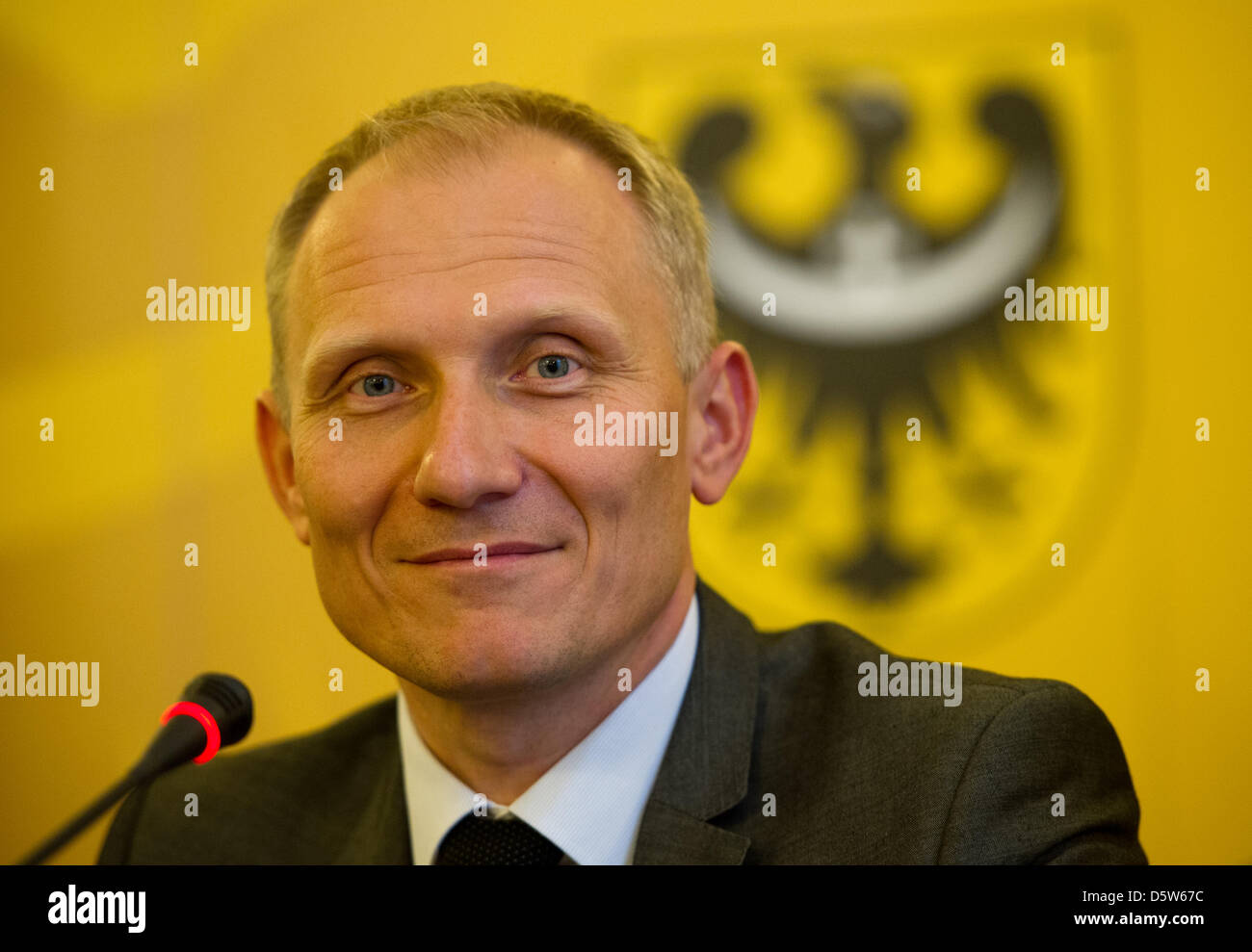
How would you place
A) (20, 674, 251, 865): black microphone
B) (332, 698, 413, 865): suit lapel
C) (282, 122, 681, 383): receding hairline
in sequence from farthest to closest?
(332, 698, 413, 865): suit lapel < (282, 122, 681, 383): receding hairline < (20, 674, 251, 865): black microphone

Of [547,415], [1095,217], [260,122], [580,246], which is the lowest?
[547,415]

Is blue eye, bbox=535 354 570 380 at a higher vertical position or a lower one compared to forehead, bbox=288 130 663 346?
lower

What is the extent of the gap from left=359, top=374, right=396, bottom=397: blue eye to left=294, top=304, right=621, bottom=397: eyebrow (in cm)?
3

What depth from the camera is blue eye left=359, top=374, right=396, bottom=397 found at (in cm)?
155

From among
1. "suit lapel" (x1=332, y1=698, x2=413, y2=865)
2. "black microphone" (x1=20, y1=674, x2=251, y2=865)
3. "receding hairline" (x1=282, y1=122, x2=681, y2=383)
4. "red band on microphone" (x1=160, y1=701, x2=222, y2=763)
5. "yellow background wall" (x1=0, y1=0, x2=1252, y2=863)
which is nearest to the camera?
"black microphone" (x1=20, y1=674, x2=251, y2=865)

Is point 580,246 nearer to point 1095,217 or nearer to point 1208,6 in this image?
point 1095,217

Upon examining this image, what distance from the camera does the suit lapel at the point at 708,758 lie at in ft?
4.99

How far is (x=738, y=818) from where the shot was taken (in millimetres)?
1558

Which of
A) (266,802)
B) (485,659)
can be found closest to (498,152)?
(485,659)

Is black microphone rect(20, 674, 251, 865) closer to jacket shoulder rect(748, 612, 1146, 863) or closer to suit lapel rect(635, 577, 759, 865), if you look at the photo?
suit lapel rect(635, 577, 759, 865)

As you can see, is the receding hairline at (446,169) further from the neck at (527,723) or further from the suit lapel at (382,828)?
the suit lapel at (382,828)

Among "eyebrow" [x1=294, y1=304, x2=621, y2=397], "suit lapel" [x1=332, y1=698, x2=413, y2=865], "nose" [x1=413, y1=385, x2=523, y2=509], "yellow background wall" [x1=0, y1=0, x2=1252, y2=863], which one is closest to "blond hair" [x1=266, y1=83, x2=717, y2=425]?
"eyebrow" [x1=294, y1=304, x2=621, y2=397]
